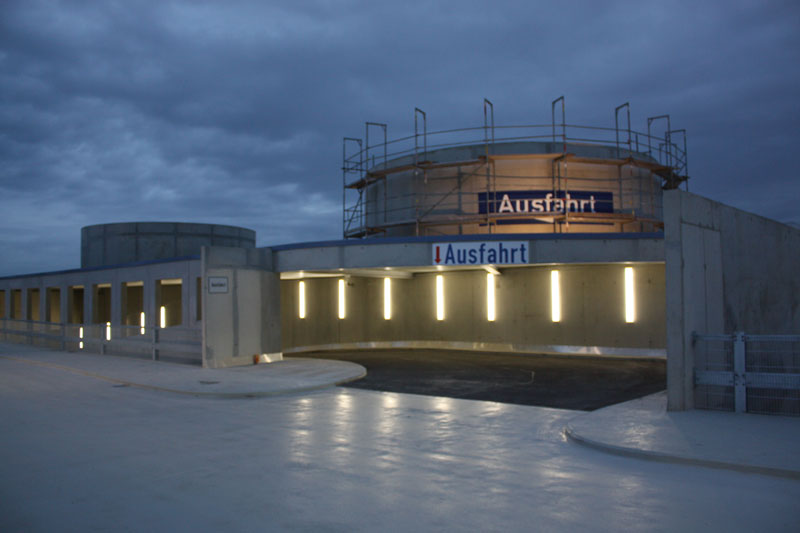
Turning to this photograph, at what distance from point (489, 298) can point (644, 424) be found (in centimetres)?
1305

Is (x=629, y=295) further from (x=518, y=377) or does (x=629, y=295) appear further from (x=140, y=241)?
(x=140, y=241)

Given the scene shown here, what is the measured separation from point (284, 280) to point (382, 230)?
15.6 ft

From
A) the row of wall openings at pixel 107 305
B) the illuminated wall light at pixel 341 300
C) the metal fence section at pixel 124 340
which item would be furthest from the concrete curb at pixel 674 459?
the row of wall openings at pixel 107 305

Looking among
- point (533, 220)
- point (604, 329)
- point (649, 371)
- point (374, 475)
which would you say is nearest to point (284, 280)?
point (533, 220)

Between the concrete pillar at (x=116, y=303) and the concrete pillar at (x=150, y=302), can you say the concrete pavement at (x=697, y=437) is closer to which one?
the concrete pillar at (x=150, y=302)

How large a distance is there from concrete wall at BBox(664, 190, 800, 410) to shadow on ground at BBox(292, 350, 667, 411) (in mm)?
2287

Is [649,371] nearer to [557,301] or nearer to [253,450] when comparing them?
[557,301]

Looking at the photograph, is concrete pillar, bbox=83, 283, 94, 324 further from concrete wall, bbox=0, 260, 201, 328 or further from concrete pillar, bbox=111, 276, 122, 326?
concrete pillar, bbox=111, 276, 122, 326

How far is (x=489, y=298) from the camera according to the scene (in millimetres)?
23094

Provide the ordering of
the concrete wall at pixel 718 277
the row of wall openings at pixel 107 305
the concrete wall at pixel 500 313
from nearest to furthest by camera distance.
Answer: the concrete wall at pixel 718 277
the concrete wall at pixel 500 313
the row of wall openings at pixel 107 305

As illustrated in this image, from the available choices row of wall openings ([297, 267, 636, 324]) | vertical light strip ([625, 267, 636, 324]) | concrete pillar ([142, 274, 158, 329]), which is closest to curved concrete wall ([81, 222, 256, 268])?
concrete pillar ([142, 274, 158, 329])

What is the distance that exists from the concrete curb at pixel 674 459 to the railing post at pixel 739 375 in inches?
149

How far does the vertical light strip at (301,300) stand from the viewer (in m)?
25.0

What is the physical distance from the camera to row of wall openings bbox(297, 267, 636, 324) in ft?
68.7
